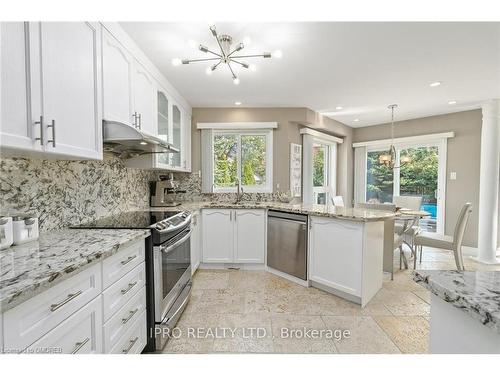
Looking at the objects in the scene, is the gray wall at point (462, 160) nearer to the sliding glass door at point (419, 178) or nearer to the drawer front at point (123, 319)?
the sliding glass door at point (419, 178)

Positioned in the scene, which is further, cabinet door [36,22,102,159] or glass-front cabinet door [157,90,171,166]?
glass-front cabinet door [157,90,171,166]

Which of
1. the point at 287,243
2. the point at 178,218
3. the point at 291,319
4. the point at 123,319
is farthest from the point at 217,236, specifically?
the point at 123,319

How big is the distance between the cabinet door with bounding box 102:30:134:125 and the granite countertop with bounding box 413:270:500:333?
192 centimetres

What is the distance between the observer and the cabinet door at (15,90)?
0.92m

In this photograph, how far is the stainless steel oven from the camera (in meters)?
1.60

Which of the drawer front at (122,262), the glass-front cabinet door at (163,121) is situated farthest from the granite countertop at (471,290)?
the glass-front cabinet door at (163,121)

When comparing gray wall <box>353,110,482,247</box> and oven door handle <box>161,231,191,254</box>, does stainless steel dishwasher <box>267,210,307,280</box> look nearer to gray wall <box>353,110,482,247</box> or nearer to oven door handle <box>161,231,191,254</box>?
oven door handle <box>161,231,191,254</box>

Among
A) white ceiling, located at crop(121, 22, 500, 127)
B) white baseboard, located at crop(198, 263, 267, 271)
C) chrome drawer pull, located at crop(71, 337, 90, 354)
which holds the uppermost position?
white ceiling, located at crop(121, 22, 500, 127)

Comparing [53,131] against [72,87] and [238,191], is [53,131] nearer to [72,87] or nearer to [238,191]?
[72,87]

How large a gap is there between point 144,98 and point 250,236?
78.5 inches

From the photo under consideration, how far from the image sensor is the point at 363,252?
7.06 ft

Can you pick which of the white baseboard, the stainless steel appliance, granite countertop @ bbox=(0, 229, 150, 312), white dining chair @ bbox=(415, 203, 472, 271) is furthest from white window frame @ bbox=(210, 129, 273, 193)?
granite countertop @ bbox=(0, 229, 150, 312)
